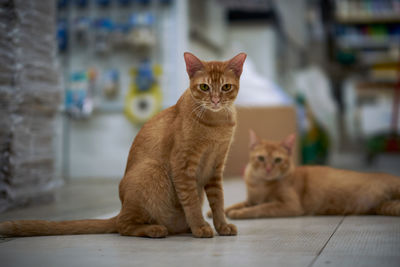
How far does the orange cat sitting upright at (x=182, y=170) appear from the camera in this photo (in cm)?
153

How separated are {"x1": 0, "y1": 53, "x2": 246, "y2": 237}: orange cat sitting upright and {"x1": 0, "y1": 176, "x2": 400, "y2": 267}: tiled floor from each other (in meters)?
0.05

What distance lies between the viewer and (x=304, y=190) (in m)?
2.16

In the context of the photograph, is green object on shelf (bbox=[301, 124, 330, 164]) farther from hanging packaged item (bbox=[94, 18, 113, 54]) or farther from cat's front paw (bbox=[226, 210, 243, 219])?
cat's front paw (bbox=[226, 210, 243, 219])

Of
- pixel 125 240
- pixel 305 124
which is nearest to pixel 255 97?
pixel 305 124

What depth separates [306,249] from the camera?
131cm

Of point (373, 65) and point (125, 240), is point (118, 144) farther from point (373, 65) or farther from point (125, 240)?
point (373, 65)

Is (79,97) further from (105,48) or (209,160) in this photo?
(209,160)

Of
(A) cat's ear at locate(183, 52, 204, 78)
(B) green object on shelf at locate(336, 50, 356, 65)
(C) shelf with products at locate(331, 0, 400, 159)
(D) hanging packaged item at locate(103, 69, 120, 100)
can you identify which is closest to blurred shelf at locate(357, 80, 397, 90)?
(C) shelf with products at locate(331, 0, 400, 159)

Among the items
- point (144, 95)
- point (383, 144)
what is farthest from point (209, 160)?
point (383, 144)

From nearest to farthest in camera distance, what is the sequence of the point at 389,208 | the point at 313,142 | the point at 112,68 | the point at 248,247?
the point at 248,247 → the point at 389,208 → the point at 112,68 → the point at 313,142

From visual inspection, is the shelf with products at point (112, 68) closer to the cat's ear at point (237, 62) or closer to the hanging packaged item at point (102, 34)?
the hanging packaged item at point (102, 34)

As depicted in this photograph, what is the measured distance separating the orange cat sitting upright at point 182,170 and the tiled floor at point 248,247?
0.05 meters

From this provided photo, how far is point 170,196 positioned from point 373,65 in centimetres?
614

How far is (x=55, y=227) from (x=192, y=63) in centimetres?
76
